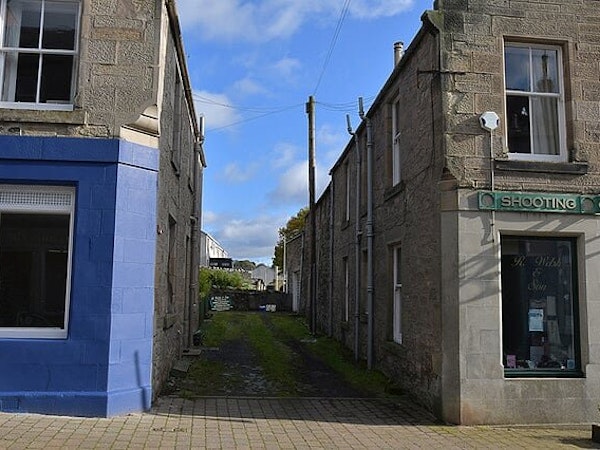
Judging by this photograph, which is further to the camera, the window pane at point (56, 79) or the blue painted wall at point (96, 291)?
the window pane at point (56, 79)

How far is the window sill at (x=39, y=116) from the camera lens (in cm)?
860

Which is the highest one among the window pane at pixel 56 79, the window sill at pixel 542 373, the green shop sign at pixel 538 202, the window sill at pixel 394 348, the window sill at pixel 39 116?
the window pane at pixel 56 79

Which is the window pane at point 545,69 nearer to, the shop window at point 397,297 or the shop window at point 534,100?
the shop window at point 534,100

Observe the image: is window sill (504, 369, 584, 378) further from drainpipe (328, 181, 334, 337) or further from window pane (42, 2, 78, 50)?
drainpipe (328, 181, 334, 337)

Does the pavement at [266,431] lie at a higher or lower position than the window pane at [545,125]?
lower

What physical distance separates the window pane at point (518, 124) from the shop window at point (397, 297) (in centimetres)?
345

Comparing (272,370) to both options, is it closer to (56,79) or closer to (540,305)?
(540,305)

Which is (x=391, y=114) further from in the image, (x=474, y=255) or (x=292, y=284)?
(x=292, y=284)

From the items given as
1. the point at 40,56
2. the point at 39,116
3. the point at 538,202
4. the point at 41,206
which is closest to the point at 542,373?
the point at 538,202

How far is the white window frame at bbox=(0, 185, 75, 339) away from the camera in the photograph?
8.44 meters

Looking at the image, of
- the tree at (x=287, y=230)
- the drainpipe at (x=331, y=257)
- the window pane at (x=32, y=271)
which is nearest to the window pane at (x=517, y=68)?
the window pane at (x=32, y=271)

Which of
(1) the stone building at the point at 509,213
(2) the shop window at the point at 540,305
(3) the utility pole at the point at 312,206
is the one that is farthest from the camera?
(3) the utility pole at the point at 312,206

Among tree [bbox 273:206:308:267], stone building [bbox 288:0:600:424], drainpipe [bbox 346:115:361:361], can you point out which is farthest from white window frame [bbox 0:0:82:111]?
tree [bbox 273:206:308:267]

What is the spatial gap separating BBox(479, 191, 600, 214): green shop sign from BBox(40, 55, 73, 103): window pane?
6.38 meters
